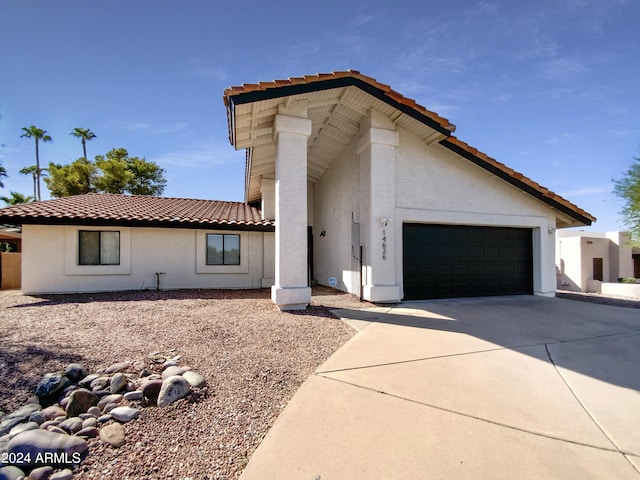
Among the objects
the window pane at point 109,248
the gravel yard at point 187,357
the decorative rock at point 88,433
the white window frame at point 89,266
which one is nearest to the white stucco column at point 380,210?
the gravel yard at point 187,357

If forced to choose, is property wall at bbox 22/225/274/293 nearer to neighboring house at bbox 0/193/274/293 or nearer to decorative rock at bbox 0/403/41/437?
neighboring house at bbox 0/193/274/293

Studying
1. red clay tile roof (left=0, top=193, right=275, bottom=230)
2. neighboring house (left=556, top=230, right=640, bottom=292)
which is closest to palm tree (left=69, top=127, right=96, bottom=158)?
red clay tile roof (left=0, top=193, right=275, bottom=230)

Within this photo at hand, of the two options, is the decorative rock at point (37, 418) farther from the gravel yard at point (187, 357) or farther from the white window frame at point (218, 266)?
the white window frame at point (218, 266)

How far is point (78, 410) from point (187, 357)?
140cm

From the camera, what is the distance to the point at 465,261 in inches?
415

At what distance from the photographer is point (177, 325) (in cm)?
649

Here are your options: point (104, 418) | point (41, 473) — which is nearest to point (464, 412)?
point (104, 418)

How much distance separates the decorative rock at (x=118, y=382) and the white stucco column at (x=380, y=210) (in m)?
6.61

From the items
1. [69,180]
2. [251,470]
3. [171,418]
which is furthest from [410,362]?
[69,180]

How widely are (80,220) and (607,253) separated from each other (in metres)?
35.9

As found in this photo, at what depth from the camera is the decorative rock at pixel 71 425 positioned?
3.09 meters

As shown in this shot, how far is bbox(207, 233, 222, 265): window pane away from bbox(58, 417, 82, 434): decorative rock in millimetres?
10266

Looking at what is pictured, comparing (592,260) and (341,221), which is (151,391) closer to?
(341,221)

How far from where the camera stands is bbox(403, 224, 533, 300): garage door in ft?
32.8
